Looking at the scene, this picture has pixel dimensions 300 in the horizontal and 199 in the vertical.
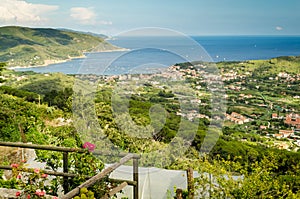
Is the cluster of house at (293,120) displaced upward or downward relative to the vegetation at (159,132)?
downward

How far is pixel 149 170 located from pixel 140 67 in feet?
3.43

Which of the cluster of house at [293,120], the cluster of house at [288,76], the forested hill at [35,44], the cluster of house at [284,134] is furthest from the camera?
the forested hill at [35,44]

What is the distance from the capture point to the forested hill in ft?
79.1

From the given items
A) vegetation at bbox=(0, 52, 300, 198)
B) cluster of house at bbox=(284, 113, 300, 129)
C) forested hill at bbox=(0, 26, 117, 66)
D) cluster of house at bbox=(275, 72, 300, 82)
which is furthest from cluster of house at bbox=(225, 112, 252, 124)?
forested hill at bbox=(0, 26, 117, 66)

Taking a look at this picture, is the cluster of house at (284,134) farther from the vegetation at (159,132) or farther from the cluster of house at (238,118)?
the vegetation at (159,132)

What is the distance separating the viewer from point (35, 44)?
28.5 m

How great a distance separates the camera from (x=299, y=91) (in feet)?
Result: 58.0

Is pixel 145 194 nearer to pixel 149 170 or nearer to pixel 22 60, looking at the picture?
pixel 149 170

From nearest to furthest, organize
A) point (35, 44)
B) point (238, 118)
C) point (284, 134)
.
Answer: point (284, 134)
point (238, 118)
point (35, 44)

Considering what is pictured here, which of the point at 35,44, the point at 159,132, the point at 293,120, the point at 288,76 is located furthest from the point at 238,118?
the point at 35,44

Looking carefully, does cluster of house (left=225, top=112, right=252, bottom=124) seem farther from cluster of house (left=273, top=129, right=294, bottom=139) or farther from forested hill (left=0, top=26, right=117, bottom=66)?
forested hill (left=0, top=26, right=117, bottom=66)

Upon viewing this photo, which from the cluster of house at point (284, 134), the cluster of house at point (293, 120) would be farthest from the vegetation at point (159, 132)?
the cluster of house at point (293, 120)

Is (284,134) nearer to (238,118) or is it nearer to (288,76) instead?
(238,118)

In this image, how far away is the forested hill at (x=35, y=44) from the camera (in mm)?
24109
